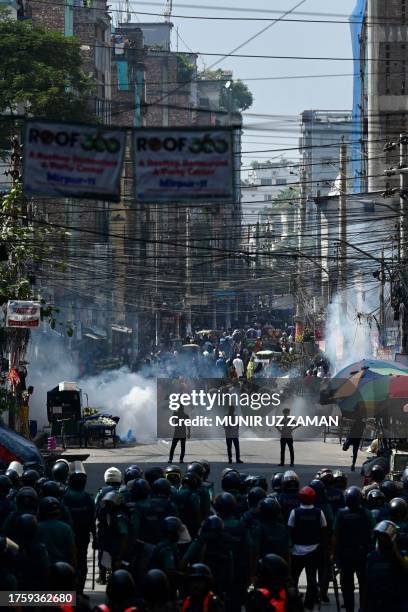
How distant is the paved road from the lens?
91.5 ft

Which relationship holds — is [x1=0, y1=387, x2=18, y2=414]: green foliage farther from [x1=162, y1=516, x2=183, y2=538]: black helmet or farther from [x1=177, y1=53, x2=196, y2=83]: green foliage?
[x1=177, y1=53, x2=196, y2=83]: green foliage

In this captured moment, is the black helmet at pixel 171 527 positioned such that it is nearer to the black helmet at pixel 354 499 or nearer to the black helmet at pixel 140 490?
the black helmet at pixel 140 490

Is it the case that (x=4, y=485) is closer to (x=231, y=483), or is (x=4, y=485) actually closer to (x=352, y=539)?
(x=231, y=483)

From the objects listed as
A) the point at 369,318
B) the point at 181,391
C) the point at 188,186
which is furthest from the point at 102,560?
the point at 369,318

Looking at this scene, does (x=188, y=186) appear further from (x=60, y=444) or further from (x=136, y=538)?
(x=60, y=444)

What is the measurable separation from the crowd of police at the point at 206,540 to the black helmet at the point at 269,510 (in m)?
0.01

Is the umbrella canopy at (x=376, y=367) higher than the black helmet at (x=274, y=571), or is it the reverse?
the black helmet at (x=274, y=571)

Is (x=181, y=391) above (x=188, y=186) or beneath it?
beneath

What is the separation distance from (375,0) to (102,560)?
58.3 m

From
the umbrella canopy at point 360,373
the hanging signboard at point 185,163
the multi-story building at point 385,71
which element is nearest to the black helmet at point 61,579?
the hanging signboard at point 185,163

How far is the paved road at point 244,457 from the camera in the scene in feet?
91.5

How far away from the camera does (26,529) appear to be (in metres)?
11.6

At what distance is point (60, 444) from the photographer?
111 ft

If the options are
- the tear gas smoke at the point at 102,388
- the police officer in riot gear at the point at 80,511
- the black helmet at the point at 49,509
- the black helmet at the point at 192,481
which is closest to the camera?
the black helmet at the point at 49,509
